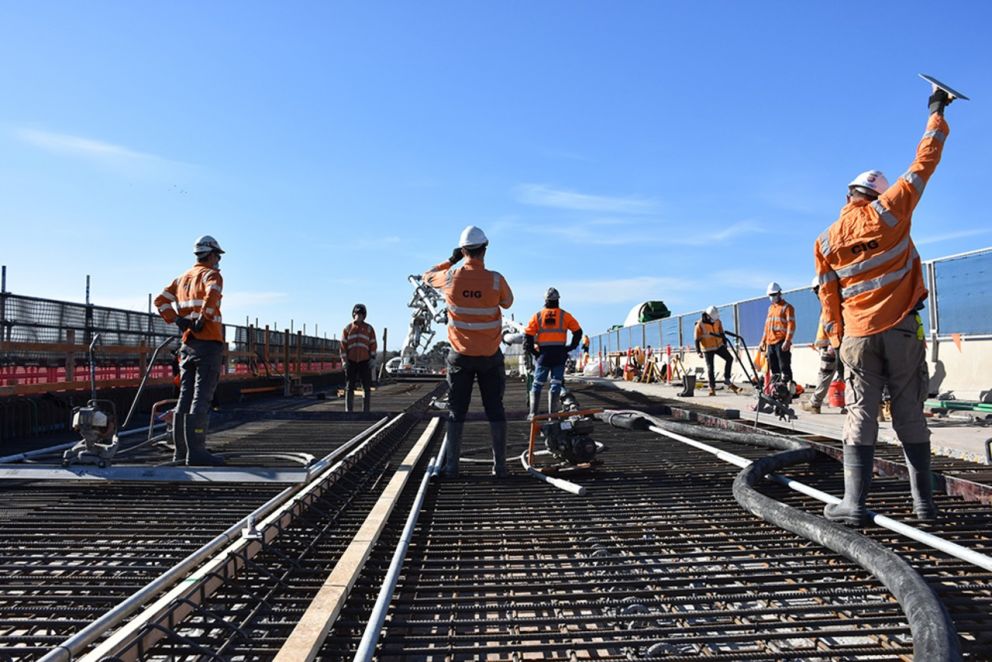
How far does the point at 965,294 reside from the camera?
10656mm

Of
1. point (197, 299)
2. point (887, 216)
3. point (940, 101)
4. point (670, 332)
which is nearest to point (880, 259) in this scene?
point (887, 216)

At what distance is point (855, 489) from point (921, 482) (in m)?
0.35

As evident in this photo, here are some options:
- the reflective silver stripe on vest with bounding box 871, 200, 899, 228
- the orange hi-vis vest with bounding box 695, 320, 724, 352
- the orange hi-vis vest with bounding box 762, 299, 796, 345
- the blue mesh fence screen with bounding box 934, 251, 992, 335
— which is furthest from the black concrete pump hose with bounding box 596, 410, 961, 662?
the orange hi-vis vest with bounding box 695, 320, 724, 352

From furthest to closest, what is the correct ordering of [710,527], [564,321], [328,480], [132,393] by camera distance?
[132,393] → [564,321] → [328,480] → [710,527]

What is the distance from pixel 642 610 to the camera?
2.26 metres

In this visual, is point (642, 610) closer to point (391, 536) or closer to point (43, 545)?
point (391, 536)

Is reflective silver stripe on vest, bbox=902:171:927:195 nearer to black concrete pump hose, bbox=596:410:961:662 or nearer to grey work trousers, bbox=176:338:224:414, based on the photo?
black concrete pump hose, bbox=596:410:961:662

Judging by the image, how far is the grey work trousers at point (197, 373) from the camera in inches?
198

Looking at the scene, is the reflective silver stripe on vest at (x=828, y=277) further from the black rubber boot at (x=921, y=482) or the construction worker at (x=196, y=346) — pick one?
the construction worker at (x=196, y=346)

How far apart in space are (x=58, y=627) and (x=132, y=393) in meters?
9.02

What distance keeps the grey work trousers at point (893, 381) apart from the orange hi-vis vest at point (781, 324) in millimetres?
7940

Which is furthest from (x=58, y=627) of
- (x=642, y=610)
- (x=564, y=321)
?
(x=564, y=321)

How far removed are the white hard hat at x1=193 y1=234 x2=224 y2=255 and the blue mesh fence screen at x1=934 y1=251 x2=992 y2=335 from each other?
33.9ft

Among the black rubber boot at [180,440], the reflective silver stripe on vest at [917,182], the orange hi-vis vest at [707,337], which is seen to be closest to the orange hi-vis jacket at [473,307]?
the black rubber boot at [180,440]
